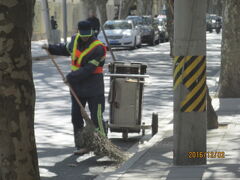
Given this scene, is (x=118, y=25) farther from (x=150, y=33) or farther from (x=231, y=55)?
(x=231, y=55)

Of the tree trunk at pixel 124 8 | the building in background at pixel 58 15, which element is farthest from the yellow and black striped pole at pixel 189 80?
the tree trunk at pixel 124 8

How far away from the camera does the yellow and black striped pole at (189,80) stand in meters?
8.12

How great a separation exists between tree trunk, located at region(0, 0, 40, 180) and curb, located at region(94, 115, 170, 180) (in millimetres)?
2159

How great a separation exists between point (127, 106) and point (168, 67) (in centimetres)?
1606

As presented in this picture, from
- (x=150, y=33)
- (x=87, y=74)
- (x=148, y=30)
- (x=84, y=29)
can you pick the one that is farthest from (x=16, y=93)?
(x=150, y=33)

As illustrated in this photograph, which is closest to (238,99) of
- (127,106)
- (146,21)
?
(127,106)

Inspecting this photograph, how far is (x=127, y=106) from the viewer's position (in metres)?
10.8

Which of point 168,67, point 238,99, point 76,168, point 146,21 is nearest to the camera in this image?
point 76,168

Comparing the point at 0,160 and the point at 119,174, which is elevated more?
the point at 0,160

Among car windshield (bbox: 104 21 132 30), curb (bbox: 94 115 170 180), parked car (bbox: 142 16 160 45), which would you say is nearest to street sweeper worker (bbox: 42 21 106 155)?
curb (bbox: 94 115 170 180)

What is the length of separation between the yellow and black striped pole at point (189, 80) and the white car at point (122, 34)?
95.1ft

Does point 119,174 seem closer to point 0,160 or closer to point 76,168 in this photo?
point 76,168
